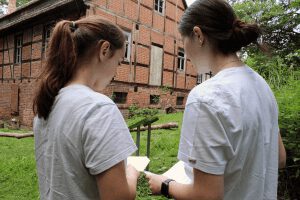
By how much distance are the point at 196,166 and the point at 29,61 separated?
1327 centimetres

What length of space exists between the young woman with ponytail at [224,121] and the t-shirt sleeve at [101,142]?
243 millimetres

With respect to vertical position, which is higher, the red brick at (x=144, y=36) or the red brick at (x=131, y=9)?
the red brick at (x=131, y=9)

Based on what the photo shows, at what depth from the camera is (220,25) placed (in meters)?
1.25

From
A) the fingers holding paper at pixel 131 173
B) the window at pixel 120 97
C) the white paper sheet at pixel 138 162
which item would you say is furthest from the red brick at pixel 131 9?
the fingers holding paper at pixel 131 173

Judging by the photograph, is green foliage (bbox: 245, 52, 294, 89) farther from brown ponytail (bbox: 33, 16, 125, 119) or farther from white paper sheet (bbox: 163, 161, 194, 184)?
brown ponytail (bbox: 33, 16, 125, 119)

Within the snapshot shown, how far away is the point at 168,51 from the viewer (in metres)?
14.9

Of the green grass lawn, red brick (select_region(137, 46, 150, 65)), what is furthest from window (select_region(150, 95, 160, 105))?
the green grass lawn

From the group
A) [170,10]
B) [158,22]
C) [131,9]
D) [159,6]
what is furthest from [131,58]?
[170,10]

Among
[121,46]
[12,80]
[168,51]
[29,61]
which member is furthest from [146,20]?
[121,46]

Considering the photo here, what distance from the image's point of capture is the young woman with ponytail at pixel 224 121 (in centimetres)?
110

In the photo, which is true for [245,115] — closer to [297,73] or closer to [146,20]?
[297,73]

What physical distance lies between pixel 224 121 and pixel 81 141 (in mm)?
525

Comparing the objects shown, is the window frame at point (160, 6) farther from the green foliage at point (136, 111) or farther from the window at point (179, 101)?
the green foliage at point (136, 111)

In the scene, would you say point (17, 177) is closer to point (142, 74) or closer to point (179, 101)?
point (142, 74)
